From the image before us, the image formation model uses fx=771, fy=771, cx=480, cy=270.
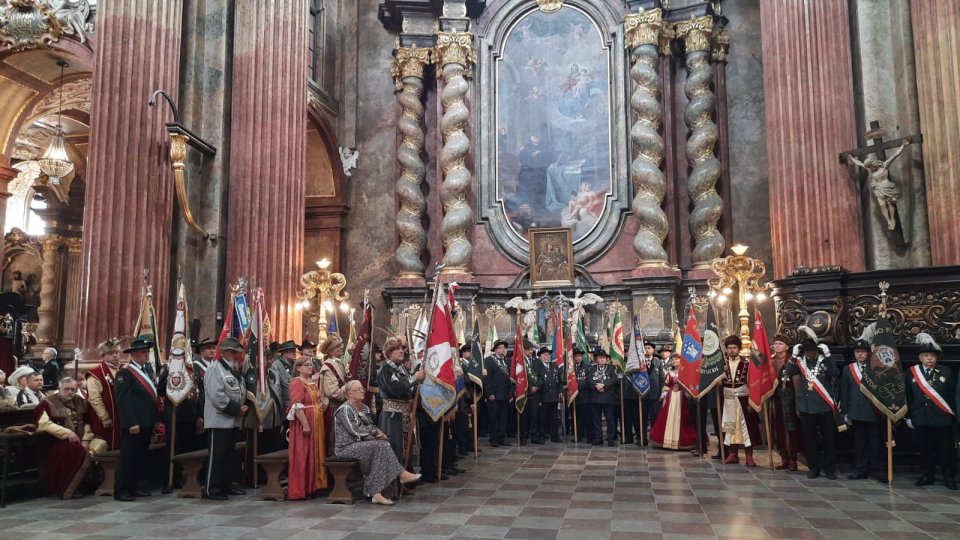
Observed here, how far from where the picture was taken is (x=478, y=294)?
1788 cm

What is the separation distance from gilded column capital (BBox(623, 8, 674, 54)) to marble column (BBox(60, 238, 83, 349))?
18.0 m

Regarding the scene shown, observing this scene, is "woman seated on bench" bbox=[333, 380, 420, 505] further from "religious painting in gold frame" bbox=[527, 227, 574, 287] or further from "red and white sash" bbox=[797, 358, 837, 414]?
"religious painting in gold frame" bbox=[527, 227, 574, 287]

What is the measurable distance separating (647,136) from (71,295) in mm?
18563

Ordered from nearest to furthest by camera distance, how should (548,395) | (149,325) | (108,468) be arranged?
(108,468) → (149,325) → (548,395)

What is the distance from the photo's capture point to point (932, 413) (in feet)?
26.3

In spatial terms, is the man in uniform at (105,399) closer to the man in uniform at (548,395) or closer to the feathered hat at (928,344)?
the man in uniform at (548,395)

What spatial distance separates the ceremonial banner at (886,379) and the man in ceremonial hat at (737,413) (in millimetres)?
1762

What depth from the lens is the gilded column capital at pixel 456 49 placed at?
730 inches

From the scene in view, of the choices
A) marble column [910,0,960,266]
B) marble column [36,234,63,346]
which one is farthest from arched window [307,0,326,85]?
marble column [910,0,960,266]

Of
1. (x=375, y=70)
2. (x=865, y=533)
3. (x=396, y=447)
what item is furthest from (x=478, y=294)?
(x=865, y=533)

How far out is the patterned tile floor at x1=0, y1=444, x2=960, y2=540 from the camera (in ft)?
19.6

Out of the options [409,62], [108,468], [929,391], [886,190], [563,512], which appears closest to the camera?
[563,512]

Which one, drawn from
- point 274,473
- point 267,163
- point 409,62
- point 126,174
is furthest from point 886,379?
point 409,62

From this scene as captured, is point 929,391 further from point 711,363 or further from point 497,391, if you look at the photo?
point 497,391
